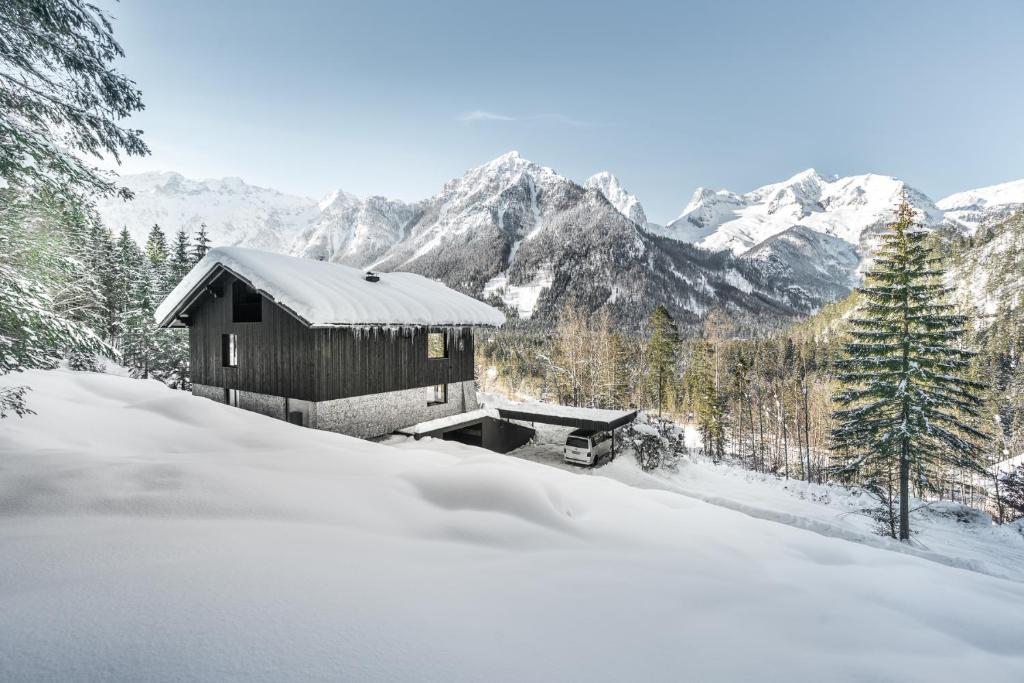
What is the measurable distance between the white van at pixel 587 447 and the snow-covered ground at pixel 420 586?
12.9m

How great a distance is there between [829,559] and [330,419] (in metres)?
13.5

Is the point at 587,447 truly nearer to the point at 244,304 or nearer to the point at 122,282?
the point at 244,304

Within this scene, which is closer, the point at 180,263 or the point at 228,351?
the point at 228,351

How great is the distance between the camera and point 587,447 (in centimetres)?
1816

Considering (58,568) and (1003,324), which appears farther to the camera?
(1003,324)

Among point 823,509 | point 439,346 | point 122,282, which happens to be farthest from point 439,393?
point 122,282

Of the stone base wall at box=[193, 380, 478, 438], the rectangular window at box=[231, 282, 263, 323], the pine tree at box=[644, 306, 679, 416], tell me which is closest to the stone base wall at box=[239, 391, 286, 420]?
the stone base wall at box=[193, 380, 478, 438]

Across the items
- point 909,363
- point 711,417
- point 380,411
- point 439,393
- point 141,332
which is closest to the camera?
point 380,411

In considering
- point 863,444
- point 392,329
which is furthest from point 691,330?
point 392,329

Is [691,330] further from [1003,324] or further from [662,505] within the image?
[662,505]

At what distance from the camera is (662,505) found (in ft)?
20.6

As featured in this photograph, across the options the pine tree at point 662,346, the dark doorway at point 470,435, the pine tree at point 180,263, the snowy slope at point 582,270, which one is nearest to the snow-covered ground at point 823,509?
the dark doorway at point 470,435

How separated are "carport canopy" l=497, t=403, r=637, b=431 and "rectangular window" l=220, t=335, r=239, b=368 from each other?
37.6 ft

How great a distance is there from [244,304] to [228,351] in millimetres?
2248
